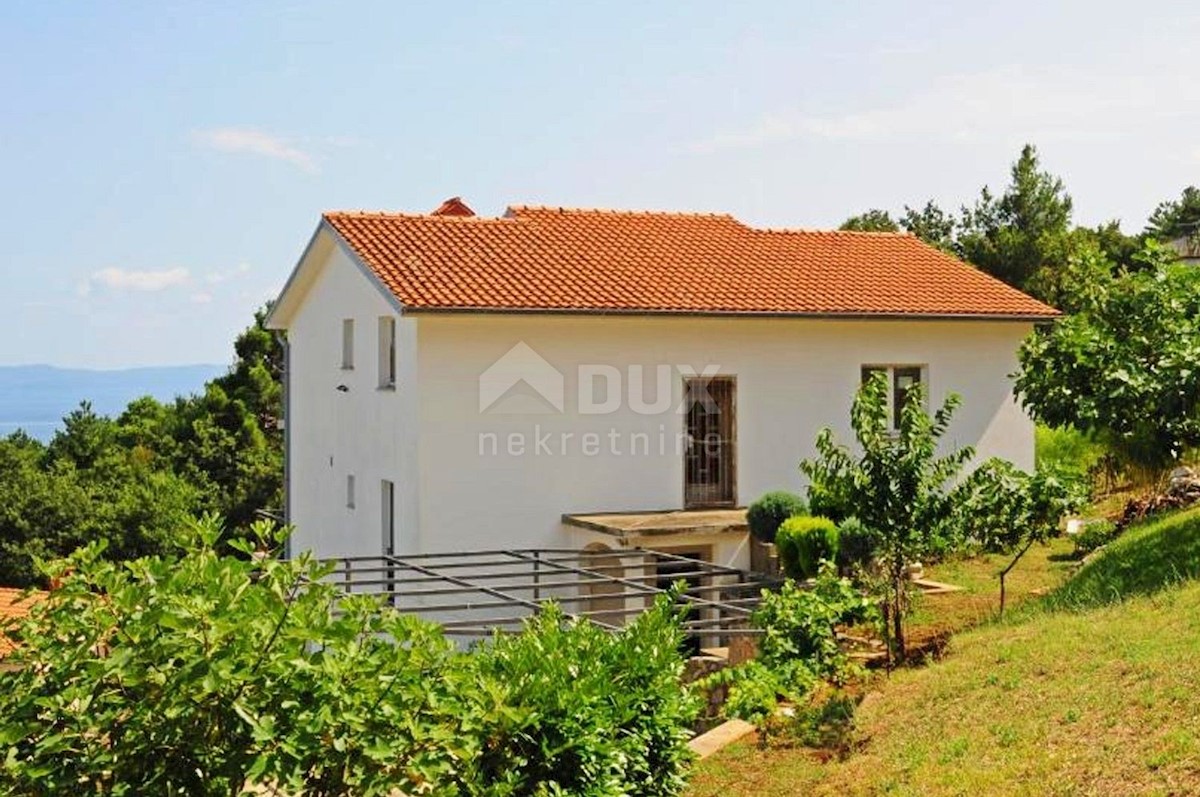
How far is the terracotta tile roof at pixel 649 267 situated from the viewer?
21234mm

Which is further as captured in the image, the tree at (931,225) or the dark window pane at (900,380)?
the tree at (931,225)

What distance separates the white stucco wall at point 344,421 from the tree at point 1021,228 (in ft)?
93.7

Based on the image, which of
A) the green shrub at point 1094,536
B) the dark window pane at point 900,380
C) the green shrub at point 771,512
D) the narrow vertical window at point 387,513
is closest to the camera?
the green shrub at point 1094,536

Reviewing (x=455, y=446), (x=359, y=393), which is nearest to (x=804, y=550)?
(x=455, y=446)

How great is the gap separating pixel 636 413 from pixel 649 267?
2928 mm

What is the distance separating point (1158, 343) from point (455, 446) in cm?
1055

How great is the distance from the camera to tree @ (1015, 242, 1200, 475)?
1392 centimetres

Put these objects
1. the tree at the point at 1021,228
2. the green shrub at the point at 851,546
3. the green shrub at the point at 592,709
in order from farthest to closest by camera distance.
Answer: the tree at the point at 1021,228 → the green shrub at the point at 851,546 → the green shrub at the point at 592,709

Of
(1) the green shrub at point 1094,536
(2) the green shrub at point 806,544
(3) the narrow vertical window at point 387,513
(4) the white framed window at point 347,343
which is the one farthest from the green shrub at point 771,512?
(4) the white framed window at point 347,343

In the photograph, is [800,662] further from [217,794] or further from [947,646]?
[217,794]

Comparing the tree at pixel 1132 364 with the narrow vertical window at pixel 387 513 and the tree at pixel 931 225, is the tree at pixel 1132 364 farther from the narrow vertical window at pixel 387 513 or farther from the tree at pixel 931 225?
the tree at pixel 931 225

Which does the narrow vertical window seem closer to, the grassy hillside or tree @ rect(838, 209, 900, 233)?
the grassy hillside

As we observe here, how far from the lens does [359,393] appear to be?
23.4 meters

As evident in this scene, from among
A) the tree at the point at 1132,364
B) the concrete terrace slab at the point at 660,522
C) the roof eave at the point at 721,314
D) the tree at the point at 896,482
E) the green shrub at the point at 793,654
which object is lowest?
the green shrub at the point at 793,654
